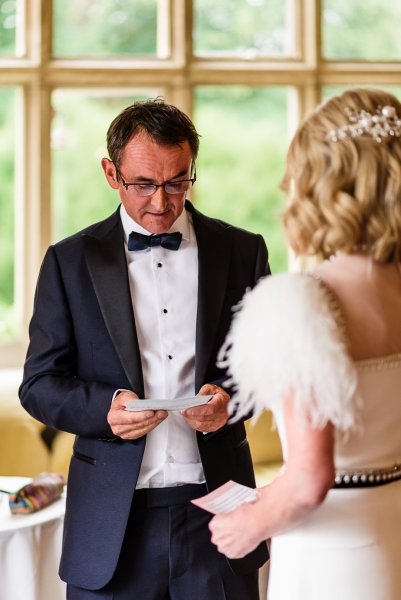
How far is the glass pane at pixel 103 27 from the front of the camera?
520cm

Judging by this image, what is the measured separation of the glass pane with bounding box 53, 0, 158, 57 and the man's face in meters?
2.99

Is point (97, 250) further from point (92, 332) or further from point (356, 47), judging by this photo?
point (356, 47)

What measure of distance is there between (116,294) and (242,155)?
3.20 metres

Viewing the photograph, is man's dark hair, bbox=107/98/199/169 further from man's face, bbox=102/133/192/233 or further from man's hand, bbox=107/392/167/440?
man's hand, bbox=107/392/167/440

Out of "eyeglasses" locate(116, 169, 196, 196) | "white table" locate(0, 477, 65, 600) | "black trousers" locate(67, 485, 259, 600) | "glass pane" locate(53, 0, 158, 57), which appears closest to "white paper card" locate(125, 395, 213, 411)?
"black trousers" locate(67, 485, 259, 600)

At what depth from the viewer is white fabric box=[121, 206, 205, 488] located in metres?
2.37

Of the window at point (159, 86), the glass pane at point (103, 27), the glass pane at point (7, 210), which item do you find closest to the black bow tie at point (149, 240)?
the window at point (159, 86)

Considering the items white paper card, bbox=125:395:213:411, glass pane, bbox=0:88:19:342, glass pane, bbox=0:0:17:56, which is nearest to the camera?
white paper card, bbox=125:395:213:411

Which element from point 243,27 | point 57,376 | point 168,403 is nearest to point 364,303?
point 168,403

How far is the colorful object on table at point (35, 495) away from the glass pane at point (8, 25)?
2.68 m

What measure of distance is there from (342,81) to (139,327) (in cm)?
355

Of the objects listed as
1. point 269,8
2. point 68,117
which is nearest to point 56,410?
point 68,117

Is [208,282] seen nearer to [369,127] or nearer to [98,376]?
[98,376]

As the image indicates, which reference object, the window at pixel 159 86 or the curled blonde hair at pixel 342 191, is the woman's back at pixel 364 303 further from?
the window at pixel 159 86
